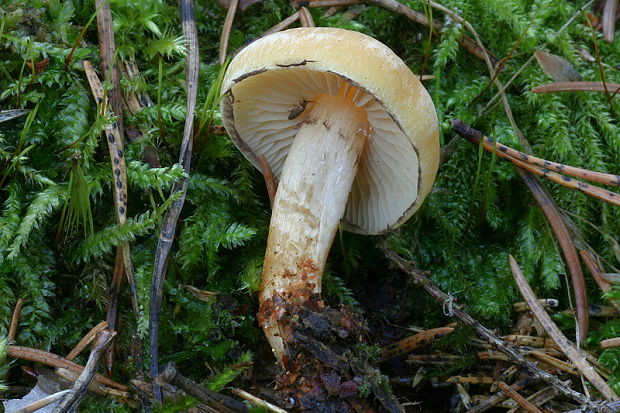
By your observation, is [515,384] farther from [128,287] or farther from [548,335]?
[128,287]

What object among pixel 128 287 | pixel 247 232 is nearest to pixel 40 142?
pixel 128 287

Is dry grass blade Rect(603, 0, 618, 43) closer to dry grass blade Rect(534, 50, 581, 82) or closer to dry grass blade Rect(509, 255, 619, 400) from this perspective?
dry grass blade Rect(534, 50, 581, 82)

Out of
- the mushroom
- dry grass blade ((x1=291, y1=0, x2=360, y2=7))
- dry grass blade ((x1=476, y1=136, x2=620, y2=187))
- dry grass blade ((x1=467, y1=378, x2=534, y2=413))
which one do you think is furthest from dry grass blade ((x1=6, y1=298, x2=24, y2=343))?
dry grass blade ((x1=476, y1=136, x2=620, y2=187))

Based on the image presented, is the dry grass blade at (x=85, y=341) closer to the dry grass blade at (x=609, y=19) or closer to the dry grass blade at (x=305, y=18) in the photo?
the dry grass blade at (x=305, y=18)

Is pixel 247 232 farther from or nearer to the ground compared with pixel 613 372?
farther from the ground

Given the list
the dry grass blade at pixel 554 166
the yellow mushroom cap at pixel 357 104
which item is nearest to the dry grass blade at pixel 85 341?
the yellow mushroom cap at pixel 357 104

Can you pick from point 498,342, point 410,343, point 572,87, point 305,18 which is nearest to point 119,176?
point 305,18
